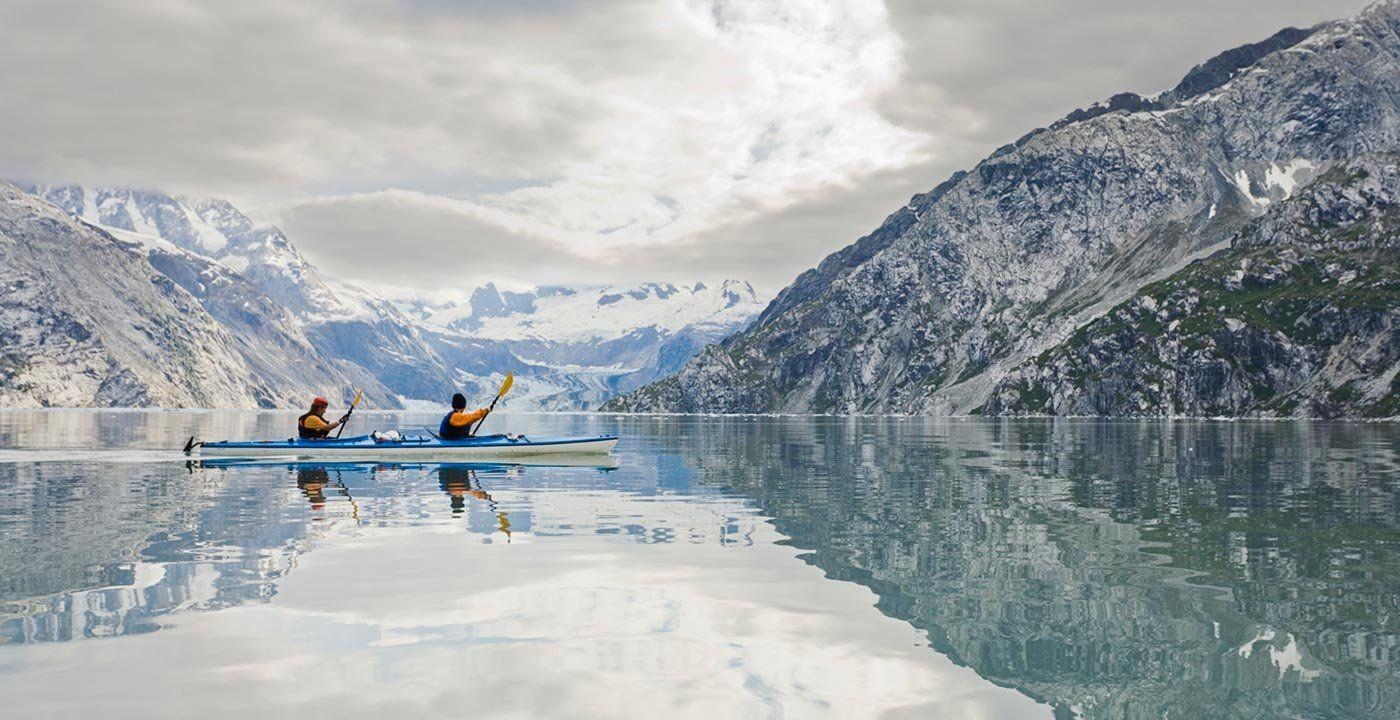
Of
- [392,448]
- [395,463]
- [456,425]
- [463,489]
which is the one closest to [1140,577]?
[463,489]

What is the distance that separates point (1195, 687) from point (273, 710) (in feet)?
49.1

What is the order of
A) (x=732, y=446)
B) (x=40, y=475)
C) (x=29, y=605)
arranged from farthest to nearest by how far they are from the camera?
(x=732, y=446), (x=40, y=475), (x=29, y=605)

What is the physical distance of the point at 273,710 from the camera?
1520 cm

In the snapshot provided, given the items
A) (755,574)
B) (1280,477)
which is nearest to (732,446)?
(1280,477)

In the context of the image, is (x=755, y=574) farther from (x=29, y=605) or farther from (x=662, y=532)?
(x=29, y=605)

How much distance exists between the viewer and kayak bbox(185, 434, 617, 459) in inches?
2751

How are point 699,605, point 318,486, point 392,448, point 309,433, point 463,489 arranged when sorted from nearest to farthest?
point 699,605 < point 463,489 < point 318,486 < point 392,448 < point 309,433

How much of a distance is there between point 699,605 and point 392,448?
52.3 m

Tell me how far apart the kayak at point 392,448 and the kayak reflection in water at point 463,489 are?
163cm

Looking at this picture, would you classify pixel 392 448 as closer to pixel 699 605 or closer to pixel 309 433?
pixel 309 433

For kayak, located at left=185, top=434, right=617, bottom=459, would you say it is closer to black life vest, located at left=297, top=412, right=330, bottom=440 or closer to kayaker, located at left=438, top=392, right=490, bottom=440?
kayaker, located at left=438, top=392, right=490, bottom=440

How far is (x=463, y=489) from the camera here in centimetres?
5244

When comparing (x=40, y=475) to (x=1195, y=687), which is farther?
(x=40, y=475)

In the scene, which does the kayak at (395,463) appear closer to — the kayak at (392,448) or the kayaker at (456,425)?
the kayak at (392,448)
